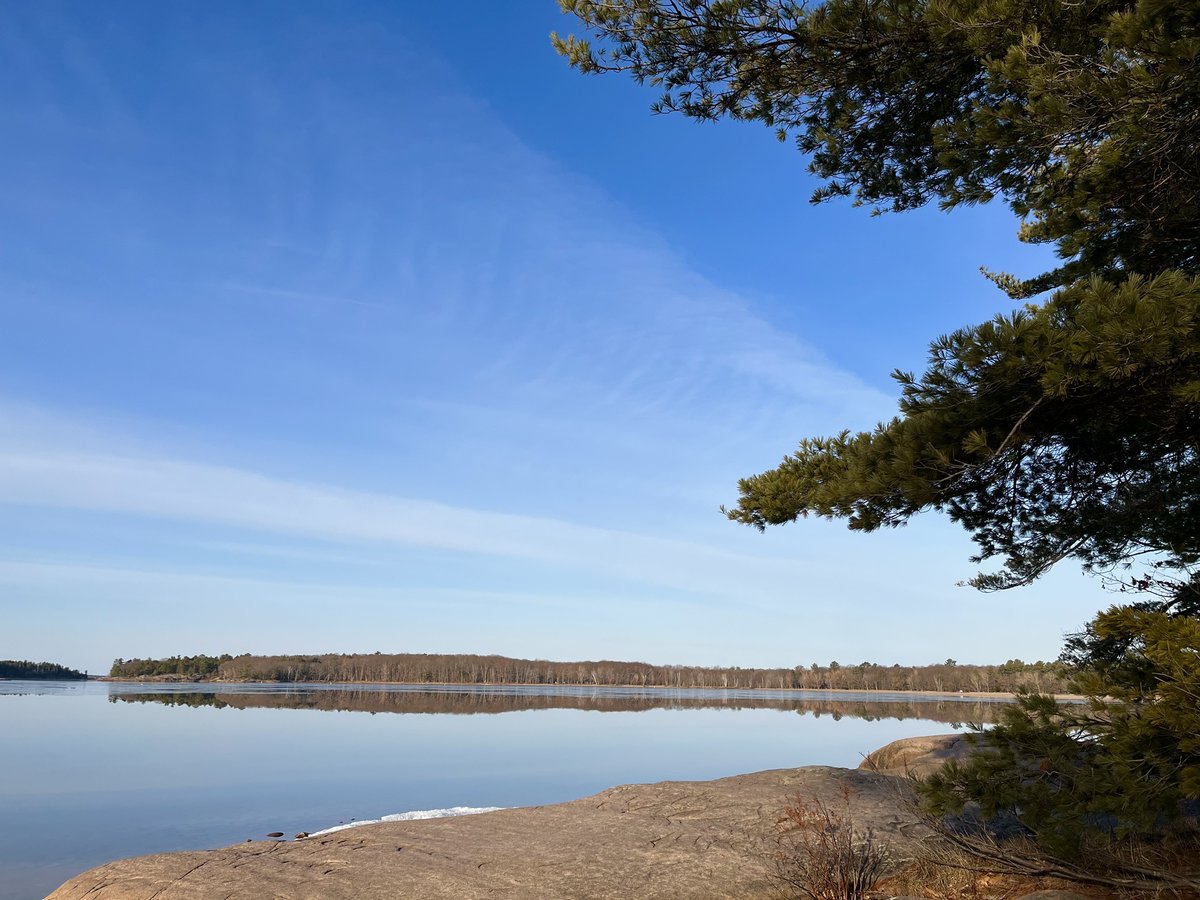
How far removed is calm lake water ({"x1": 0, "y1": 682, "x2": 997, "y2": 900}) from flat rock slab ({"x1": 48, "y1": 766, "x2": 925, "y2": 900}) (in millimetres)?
2792

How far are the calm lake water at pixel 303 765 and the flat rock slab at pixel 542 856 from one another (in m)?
2.79

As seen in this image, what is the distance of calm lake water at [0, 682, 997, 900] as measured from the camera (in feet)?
55.3

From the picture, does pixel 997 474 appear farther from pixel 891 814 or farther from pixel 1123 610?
pixel 891 814

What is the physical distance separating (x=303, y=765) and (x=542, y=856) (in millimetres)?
21639

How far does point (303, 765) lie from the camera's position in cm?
2764

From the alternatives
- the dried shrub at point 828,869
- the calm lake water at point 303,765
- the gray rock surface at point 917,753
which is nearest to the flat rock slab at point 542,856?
the dried shrub at point 828,869

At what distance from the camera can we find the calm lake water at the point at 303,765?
16.8 meters

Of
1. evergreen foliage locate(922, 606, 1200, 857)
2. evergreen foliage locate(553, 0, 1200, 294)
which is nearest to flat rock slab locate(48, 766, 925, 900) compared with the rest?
evergreen foliage locate(922, 606, 1200, 857)

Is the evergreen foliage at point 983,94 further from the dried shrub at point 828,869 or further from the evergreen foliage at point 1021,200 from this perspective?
the dried shrub at point 828,869

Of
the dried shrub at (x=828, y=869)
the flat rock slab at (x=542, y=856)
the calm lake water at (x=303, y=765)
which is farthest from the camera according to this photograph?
the calm lake water at (x=303, y=765)

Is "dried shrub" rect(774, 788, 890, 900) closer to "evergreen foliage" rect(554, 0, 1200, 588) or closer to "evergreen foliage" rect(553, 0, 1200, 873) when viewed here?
"evergreen foliage" rect(553, 0, 1200, 873)

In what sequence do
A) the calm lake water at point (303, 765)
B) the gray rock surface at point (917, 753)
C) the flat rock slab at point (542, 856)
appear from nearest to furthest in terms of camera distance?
1. the flat rock slab at point (542, 856)
2. the gray rock surface at point (917, 753)
3. the calm lake water at point (303, 765)

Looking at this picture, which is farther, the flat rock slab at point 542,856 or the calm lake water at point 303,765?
the calm lake water at point 303,765

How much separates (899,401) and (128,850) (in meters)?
15.8
